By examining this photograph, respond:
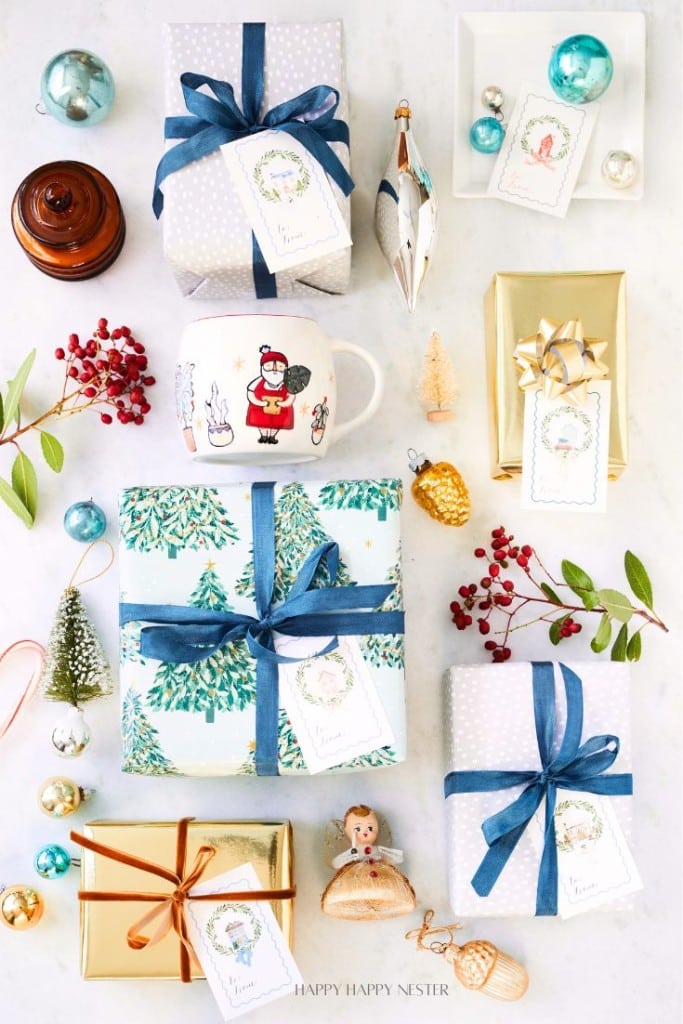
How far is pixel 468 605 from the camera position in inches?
54.7

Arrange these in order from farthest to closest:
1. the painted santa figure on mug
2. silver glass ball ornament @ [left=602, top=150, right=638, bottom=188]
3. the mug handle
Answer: silver glass ball ornament @ [left=602, top=150, right=638, bottom=188] → the mug handle → the painted santa figure on mug

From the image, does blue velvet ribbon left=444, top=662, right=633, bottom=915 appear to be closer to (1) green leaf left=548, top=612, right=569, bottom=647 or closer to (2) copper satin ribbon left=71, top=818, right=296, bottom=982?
(1) green leaf left=548, top=612, right=569, bottom=647

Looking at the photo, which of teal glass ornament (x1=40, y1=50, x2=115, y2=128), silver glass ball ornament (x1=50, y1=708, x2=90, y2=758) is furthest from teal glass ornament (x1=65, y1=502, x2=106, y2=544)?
teal glass ornament (x1=40, y1=50, x2=115, y2=128)

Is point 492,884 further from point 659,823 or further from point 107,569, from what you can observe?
point 107,569

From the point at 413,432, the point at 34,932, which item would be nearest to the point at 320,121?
the point at 413,432

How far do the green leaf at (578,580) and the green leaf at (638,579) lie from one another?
6 cm

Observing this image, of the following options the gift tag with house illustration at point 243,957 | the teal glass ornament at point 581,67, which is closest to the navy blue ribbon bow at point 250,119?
the teal glass ornament at point 581,67

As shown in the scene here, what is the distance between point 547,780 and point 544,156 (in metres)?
0.90

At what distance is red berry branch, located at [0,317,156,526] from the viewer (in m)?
1.39

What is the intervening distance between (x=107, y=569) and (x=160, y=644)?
26 cm

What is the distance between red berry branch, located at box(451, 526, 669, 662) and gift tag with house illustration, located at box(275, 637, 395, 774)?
0.22m

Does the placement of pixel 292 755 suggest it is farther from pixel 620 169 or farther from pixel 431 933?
pixel 620 169

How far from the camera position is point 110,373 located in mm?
1415

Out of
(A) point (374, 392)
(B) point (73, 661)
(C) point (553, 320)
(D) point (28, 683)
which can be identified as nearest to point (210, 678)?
(B) point (73, 661)
